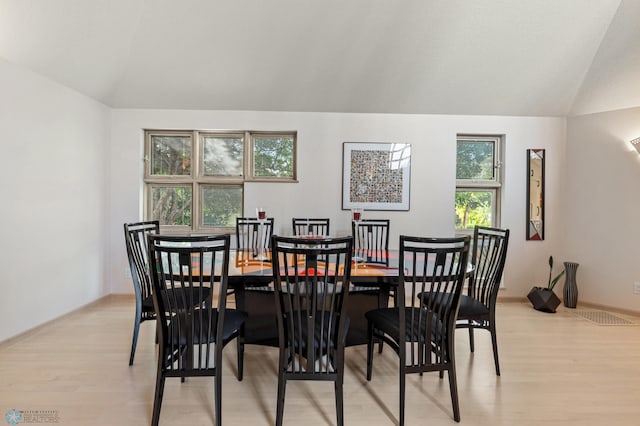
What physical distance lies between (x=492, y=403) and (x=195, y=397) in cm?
171

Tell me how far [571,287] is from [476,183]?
1511 mm

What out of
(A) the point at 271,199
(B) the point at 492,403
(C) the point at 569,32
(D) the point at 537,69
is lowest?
(B) the point at 492,403

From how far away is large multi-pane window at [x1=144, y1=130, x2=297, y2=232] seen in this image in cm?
411

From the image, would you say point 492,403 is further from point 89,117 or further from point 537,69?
point 89,117

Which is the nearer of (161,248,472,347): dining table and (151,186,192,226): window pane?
(161,248,472,347): dining table

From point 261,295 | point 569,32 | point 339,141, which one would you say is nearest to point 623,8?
point 569,32

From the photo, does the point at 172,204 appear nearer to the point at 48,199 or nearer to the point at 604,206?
the point at 48,199

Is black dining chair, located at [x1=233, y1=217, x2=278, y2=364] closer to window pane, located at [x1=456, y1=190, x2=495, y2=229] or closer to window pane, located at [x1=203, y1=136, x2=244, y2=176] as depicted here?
window pane, located at [x1=203, y1=136, x2=244, y2=176]

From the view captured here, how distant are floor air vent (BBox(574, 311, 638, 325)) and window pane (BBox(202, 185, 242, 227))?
153 inches

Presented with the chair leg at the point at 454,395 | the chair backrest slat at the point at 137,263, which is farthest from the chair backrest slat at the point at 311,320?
the chair backrest slat at the point at 137,263

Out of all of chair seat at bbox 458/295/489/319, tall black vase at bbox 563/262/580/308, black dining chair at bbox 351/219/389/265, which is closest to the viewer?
chair seat at bbox 458/295/489/319

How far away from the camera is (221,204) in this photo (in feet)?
13.7

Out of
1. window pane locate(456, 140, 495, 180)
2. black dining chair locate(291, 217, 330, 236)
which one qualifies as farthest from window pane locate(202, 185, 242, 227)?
window pane locate(456, 140, 495, 180)

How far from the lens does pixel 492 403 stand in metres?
1.99
